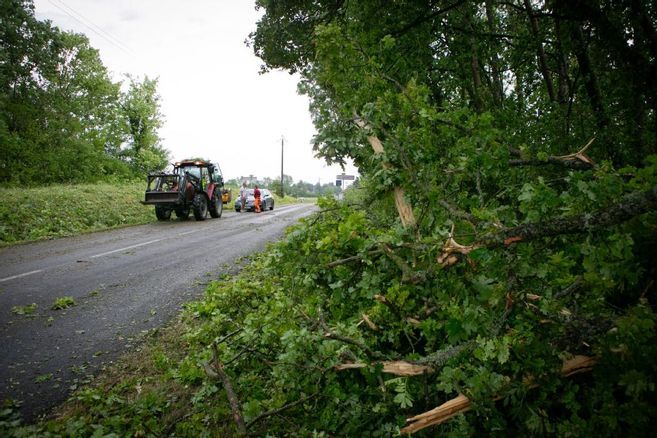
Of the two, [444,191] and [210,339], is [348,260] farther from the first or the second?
[210,339]


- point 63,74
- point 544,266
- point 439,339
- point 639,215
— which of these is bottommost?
point 439,339

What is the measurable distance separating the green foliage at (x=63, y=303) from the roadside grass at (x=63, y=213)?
6.84 meters

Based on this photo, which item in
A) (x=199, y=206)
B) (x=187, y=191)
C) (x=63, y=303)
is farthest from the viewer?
(x=199, y=206)

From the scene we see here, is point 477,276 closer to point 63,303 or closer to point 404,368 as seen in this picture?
point 404,368

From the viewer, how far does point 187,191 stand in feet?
48.3

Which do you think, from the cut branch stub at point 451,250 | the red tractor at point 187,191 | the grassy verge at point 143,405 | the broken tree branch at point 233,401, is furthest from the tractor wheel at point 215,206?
the cut branch stub at point 451,250

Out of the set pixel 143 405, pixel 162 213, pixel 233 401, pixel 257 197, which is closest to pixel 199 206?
pixel 162 213

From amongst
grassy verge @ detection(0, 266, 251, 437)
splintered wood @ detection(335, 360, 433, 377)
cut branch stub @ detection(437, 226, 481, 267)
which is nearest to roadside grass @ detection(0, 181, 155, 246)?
grassy verge @ detection(0, 266, 251, 437)

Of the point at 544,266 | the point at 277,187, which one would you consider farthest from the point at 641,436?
the point at 277,187

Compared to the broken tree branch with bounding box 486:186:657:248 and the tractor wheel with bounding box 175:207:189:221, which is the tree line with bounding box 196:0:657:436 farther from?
the tractor wheel with bounding box 175:207:189:221

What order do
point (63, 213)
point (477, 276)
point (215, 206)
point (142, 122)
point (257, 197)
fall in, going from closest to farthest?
point (477, 276)
point (63, 213)
point (215, 206)
point (257, 197)
point (142, 122)

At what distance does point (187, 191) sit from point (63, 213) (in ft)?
14.5

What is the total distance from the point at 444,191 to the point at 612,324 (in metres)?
1.65

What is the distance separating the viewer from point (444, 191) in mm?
2955
